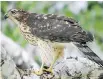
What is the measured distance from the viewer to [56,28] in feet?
15.6

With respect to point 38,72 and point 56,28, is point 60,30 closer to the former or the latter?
point 56,28

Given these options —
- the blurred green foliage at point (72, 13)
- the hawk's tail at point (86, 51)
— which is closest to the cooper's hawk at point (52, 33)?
the hawk's tail at point (86, 51)

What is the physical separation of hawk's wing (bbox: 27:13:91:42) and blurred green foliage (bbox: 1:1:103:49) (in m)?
3.85

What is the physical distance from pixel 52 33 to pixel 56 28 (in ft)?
0.19

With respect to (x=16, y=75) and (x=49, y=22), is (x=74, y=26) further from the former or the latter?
(x=16, y=75)

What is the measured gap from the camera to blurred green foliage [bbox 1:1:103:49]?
353 inches

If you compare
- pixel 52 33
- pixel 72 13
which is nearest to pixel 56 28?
pixel 52 33

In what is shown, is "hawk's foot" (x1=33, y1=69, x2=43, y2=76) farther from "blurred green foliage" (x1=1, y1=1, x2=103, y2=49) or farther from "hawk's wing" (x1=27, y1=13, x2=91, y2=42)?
"blurred green foliage" (x1=1, y1=1, x2=103, y2=49)

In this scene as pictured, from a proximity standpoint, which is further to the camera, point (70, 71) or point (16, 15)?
point (16, 15)

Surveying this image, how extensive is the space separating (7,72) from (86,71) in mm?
716

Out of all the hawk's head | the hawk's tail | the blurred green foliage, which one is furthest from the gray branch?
the blurred green foliage

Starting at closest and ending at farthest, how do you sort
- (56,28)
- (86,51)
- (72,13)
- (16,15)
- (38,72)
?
(86,51)
(38,72)
(56,28)
(16,15)
(72,13)

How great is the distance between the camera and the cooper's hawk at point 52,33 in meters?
4.52

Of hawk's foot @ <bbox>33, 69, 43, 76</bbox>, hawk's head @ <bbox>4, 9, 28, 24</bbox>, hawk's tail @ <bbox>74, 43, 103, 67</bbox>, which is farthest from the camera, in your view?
hawk's head @ <bbox>4, 9, 28, 24</bbox>
